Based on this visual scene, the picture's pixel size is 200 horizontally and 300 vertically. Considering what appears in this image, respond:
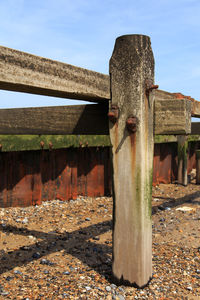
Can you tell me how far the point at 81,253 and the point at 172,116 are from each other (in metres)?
2.09

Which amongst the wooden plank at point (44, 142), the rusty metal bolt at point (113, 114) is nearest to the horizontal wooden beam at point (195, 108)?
the rusty metal bolt at point (113, 114)

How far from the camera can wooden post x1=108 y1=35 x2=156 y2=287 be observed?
2.53 meters

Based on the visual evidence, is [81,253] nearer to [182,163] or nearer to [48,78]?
[48,78]

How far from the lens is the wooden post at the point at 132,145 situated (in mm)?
2529

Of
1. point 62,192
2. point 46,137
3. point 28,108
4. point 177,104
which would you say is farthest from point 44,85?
point 62,192

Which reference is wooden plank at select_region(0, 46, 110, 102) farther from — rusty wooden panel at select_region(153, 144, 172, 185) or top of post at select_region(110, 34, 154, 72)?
rusty wooden panel at select_region(153, 144, 172, 185)

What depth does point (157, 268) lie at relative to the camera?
3.33m

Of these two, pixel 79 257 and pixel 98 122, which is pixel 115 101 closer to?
pixel 98 122

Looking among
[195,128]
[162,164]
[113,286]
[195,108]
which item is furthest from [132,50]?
[162,164]

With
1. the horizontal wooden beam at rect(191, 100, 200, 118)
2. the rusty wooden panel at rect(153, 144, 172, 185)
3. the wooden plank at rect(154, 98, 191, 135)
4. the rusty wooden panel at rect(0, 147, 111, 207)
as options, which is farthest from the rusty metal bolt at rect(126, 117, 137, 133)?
the rusty wooden panel at rect(153, 144, 172, 185)

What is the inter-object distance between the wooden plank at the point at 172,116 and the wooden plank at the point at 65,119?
19.8 inches

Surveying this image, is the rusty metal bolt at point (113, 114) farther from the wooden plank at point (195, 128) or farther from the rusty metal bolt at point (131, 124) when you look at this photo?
the wooden plank at point (195, 128)

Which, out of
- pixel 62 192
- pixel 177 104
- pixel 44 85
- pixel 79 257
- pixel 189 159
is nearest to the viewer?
pixel 44 85

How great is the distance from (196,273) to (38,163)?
360 centimetres
